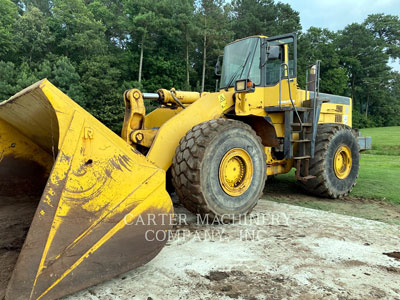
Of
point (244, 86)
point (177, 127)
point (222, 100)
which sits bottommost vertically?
point (177, 127)

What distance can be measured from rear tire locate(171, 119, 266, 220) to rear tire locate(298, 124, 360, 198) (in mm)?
1637

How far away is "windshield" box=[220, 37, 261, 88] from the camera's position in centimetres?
481

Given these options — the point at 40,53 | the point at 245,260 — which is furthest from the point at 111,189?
the point at 40,53

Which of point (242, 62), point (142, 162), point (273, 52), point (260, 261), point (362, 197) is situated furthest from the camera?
point (362, 197)

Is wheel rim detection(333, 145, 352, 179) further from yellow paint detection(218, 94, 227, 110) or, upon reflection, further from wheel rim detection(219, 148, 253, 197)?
yellow paint detection(218, 94, 227, 110)

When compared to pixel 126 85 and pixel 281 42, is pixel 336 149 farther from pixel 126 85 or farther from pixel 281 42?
pixel 126 85

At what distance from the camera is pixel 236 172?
3850mm

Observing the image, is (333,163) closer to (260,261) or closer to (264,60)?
(264,60)

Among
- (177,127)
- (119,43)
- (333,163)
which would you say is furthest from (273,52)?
(119,43)

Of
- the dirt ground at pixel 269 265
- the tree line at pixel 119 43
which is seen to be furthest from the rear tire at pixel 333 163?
the tree line at pixel 119 43

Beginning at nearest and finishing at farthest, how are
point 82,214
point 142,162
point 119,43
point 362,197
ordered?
1. point 82,214
2. point 142,162
3. point 362,197
4. point 119,43

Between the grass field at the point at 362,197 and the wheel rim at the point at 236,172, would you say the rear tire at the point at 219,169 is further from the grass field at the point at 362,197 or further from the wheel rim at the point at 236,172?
the grass field at the point at 362,197

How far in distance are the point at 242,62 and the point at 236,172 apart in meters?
2.10

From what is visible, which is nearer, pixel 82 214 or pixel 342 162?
pixel 82 214
